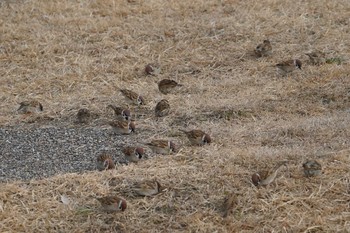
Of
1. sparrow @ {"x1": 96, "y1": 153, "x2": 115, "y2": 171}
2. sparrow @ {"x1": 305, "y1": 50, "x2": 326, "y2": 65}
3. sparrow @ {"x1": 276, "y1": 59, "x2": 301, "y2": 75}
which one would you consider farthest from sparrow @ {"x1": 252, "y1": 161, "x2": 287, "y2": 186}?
sparrow @ {"x1": 305, "y1": 50, "x2": 326, "y2": 65}

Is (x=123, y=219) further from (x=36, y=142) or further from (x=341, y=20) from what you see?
(x=341, y=20)

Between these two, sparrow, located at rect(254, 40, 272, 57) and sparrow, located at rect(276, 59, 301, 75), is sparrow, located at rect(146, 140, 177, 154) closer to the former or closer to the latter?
sparrow, located at rect(276, 59, 301, 75)

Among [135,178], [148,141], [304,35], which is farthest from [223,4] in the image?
[135,178]

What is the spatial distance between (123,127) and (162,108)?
3.40ft

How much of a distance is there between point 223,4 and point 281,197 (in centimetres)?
909

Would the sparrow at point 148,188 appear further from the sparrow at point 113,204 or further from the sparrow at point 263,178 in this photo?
the sparrow at point 263,178


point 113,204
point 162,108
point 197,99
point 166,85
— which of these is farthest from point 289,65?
point 113,204

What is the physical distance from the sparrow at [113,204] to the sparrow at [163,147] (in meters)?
1.52

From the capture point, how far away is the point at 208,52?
570 inches

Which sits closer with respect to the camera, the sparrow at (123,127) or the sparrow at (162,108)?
the sparrow at (123,127)

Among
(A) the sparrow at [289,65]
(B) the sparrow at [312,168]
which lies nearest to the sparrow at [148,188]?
(B) the sparrow at [312,168]

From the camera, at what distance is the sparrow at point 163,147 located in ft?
31.1

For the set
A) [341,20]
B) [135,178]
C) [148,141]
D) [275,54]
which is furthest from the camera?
[341,20]

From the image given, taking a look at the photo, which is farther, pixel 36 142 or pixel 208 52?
pixel 208 52
